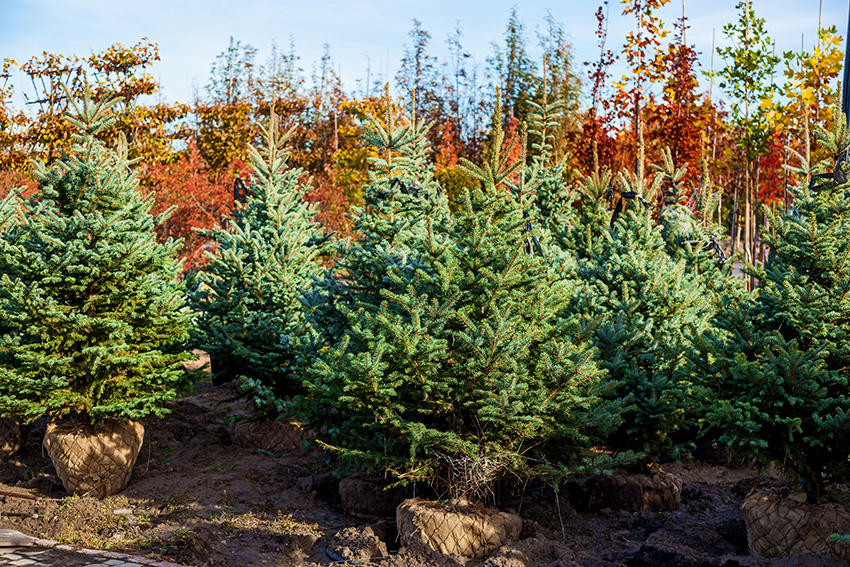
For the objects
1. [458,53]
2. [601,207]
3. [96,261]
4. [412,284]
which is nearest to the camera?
[412,284]

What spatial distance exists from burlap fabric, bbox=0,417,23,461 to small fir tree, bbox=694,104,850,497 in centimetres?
695

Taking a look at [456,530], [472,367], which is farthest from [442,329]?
[456,530]

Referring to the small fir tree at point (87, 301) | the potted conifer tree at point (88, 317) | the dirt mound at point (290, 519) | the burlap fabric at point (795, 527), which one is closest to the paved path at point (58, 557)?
the dirt mound at point (290, 519)

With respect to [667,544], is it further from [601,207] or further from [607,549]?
[601,207]

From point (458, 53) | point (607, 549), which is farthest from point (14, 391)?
point (458, 53)

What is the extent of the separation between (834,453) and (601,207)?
537 centimetres

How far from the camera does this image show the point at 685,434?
21.8ft

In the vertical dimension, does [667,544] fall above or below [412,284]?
below

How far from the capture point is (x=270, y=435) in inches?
302

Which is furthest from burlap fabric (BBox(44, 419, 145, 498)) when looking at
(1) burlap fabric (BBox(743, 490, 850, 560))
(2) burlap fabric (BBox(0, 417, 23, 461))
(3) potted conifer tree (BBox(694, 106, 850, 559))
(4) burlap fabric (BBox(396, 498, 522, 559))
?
(1) burlap fabric (BBox(743, 490, 850, 560))

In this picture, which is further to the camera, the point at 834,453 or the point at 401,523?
the point at 401,523

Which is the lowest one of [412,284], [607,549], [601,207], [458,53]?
[607,549]

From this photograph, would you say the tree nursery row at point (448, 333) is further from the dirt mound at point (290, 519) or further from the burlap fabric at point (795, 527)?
the dirt mound at point (290, 519)

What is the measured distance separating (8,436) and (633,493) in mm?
6452
